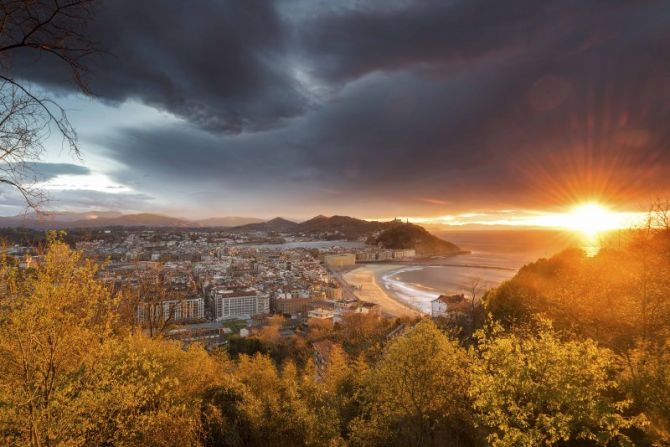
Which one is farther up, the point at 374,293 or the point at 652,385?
the point at 652,385

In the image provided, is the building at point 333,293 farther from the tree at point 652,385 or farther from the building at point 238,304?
the tree at point 652,385

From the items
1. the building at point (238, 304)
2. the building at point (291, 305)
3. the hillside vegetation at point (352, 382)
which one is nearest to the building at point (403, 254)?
the building at point (291, 305)

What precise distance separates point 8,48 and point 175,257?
271 ft

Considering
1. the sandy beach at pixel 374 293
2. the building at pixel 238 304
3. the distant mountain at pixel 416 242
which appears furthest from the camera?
the distant mountain at pixel 416 242

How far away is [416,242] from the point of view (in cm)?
11506

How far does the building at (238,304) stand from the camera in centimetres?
4266

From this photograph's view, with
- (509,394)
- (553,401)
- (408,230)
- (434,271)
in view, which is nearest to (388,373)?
(509,394)

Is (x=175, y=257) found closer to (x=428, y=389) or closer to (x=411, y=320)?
(x=411, y=320)

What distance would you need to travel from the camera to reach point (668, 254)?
13602mm

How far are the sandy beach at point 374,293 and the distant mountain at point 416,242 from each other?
40.3 m

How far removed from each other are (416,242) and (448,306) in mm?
84056

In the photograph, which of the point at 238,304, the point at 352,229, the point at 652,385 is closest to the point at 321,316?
the point at 238,304

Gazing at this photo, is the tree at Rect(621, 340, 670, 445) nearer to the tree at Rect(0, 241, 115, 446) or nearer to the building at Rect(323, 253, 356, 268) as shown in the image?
the tree at Rect(0, 241, 115, 446)

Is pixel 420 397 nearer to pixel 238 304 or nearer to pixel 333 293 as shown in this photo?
pixel 238 304
